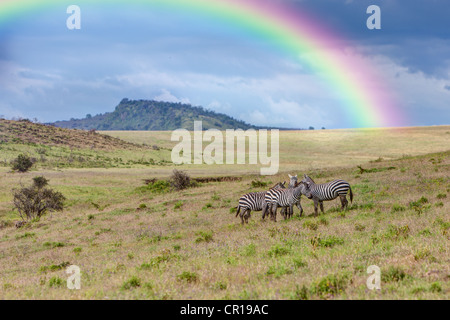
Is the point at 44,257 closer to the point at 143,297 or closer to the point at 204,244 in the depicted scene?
the point at 204,244

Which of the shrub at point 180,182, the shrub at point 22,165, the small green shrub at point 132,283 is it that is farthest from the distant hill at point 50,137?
the small green shrub at point 132,283

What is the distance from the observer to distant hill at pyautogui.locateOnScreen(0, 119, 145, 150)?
4862 inches

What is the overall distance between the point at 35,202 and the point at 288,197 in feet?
110

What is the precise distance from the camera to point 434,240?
1283 centimetres

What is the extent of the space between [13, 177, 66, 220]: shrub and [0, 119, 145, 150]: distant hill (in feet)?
252

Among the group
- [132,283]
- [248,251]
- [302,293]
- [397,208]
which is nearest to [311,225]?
[248,251]

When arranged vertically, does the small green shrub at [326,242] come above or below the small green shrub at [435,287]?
below

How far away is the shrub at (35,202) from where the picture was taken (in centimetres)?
4534

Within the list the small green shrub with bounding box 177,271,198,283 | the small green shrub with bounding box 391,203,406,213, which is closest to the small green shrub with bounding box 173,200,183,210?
the small green shrub with bounding box 391,203,406,213

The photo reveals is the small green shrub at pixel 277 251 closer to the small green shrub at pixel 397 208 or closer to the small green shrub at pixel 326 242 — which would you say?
the small green shrub at pixel 326 242

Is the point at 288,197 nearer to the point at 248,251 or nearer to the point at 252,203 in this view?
the point at 252,203

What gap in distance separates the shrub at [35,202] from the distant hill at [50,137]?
76721 mm

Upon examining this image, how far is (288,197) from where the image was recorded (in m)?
23.3
